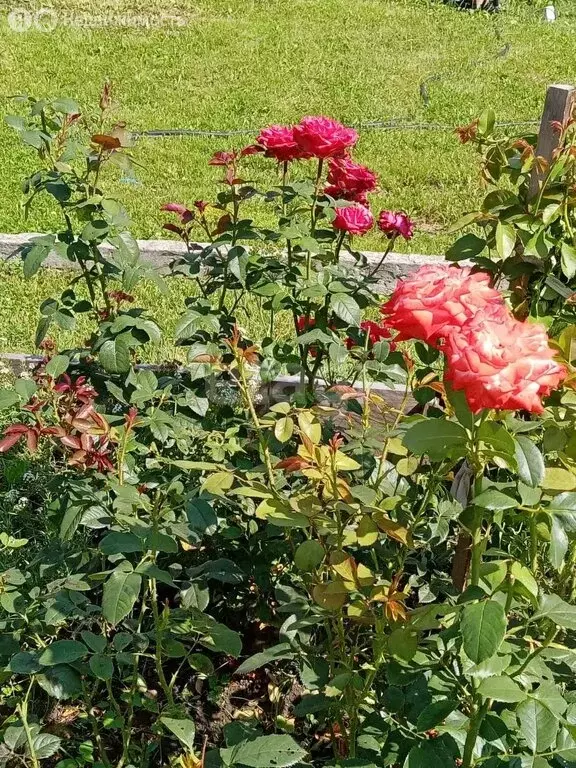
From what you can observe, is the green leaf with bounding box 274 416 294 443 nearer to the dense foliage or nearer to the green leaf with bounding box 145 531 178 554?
the dense foliage

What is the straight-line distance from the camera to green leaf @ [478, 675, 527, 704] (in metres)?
1.14

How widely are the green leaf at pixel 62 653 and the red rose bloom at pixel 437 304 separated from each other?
77 cm

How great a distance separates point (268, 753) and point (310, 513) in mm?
359

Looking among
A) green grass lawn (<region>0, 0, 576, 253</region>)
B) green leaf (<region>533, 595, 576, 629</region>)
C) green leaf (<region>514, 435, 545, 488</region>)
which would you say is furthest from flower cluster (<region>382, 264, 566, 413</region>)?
green grass lawn (<region>0, 0, 576, 253</region>)

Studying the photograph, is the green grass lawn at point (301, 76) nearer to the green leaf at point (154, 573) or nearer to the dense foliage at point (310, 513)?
the dense foliage at point (310, 513)

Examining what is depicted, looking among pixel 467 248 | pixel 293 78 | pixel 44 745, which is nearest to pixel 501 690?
pixel 44 745

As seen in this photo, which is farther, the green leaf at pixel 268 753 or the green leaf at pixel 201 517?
the green leaf at pixel 201 517

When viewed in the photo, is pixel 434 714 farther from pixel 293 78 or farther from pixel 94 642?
pixel 293 78

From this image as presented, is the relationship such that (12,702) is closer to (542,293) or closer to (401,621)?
(401,621)

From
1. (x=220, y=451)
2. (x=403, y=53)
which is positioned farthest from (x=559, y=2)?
(x=220, y=451)

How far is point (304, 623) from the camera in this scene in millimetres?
1445

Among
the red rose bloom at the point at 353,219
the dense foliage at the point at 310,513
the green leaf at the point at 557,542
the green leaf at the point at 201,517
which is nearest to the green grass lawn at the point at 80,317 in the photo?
the dense foliage at the point at 310,513

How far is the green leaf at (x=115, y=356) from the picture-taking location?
80.3 inches

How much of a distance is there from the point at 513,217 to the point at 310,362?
2.50ft
